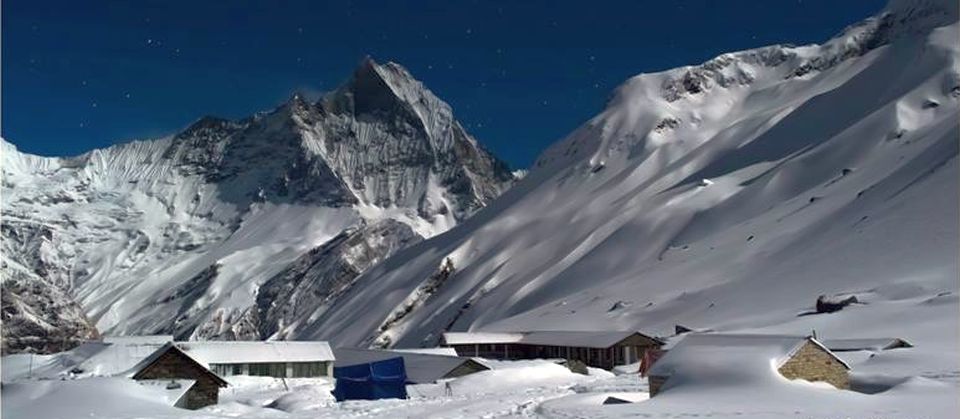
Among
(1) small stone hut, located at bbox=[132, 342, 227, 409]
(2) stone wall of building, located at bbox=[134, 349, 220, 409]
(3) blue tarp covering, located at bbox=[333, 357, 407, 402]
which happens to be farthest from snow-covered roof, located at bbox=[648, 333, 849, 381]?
(2) stone wall of building, located at bbox=[134, 349, 220, 409]

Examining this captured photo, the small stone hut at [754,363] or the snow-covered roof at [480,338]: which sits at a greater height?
the snow-covered roof at [480,338]

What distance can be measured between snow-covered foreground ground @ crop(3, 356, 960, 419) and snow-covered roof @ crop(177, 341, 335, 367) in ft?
67.5

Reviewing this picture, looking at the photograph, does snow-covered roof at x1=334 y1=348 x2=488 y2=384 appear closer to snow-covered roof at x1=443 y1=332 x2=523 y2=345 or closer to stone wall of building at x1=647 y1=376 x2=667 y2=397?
stone wall of building at x1=647 y1=376 x2=667 y2=397

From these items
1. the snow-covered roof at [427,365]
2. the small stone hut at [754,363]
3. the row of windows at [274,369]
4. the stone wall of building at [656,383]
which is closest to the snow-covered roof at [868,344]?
the small stone hut at [754,363]

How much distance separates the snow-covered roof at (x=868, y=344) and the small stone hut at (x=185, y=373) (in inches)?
1171

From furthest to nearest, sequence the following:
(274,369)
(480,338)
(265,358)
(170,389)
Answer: (480,338), (265,358), (274,369), (170,389)

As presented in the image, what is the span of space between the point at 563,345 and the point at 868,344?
37.8 meters

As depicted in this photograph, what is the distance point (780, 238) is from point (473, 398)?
6074 centimetres

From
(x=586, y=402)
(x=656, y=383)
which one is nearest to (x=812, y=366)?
(x=656, y=383)

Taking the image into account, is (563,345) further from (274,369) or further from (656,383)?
(656,383)

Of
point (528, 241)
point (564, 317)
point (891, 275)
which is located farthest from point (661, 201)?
point (891, 275)

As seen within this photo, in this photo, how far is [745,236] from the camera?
331ft

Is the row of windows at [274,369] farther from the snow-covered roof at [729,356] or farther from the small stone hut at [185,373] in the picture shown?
the snow-covered roof at [729,356]

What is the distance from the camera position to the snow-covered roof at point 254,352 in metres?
63.7
